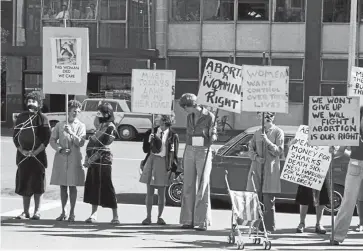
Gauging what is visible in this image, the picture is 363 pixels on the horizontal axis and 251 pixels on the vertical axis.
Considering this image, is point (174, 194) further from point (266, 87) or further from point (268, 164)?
point (266, 87)

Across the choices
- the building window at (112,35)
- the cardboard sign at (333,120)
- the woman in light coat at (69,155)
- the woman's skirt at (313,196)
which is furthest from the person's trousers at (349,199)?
the building window at (112,35)

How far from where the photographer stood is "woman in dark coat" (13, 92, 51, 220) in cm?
1240

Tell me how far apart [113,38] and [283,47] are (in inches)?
290

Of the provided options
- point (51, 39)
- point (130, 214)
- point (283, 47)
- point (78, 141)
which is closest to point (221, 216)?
point (130, 214)

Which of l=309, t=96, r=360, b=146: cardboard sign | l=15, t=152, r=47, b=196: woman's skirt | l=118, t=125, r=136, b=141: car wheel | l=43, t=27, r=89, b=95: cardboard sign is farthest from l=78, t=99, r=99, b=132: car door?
l=309, t=96, r=360, b=146: cardboard sign

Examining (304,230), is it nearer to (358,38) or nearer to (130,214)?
(130,214)

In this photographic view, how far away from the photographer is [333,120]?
11.0 m

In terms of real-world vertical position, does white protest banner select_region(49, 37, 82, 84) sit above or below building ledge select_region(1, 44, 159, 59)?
below

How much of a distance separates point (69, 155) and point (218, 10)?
2506 cm

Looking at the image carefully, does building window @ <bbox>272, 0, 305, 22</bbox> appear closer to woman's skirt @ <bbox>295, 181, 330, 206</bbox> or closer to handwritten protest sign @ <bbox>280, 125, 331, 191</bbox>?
handwritten protest sign @ <bbox>280, 125, 331, 191</bbox>

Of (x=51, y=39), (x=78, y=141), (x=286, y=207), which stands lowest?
(x=286, y=207)

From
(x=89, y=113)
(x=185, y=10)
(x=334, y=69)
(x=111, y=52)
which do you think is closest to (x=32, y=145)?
(x=89, y=113)

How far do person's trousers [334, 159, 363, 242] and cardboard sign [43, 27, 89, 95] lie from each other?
431cm

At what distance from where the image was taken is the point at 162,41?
121 ft
